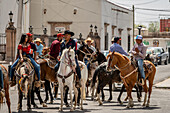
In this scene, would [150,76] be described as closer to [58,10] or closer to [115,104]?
[115,104]

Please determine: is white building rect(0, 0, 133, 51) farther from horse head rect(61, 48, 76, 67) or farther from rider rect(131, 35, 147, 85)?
horse head rect(61, 48, 76, 67)

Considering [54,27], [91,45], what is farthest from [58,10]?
[91,45]

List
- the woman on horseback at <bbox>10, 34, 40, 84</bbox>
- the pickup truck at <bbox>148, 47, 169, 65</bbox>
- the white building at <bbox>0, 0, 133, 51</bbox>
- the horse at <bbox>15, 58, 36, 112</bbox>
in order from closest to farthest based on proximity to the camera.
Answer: the horse at <bbox>15, 58, 36, 112</bbox>
the woman on horseback at <bbox>10, 34, 40, 84</bbox>
the white building at <bbox>0, 0, 133, 51</bbox>
the pickup truck at <bbox>148, 47, 169, 65</bbox>

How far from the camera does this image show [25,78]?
15.0m

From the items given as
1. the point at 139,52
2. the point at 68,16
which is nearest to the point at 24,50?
the point at 139,52

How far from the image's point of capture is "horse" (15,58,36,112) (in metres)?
14.9

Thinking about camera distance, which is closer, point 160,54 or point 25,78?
point 25,78

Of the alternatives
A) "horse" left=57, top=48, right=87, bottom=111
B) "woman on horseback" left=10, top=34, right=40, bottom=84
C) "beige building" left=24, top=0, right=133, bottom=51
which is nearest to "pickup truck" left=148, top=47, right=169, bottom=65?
"beige building" left=24, top=0, right=133, bottom=51

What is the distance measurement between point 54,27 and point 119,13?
1367cm

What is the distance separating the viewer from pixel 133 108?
1599 centimetres

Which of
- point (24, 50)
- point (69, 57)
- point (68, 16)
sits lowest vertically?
point (69, 57)

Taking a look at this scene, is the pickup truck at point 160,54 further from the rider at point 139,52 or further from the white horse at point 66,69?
the white horse at point 66,69

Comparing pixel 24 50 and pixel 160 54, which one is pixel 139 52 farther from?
pixel 160 54

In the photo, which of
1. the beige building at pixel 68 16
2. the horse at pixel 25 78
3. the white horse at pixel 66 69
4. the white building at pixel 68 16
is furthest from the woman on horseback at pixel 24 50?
the white building at pixel 68 16
